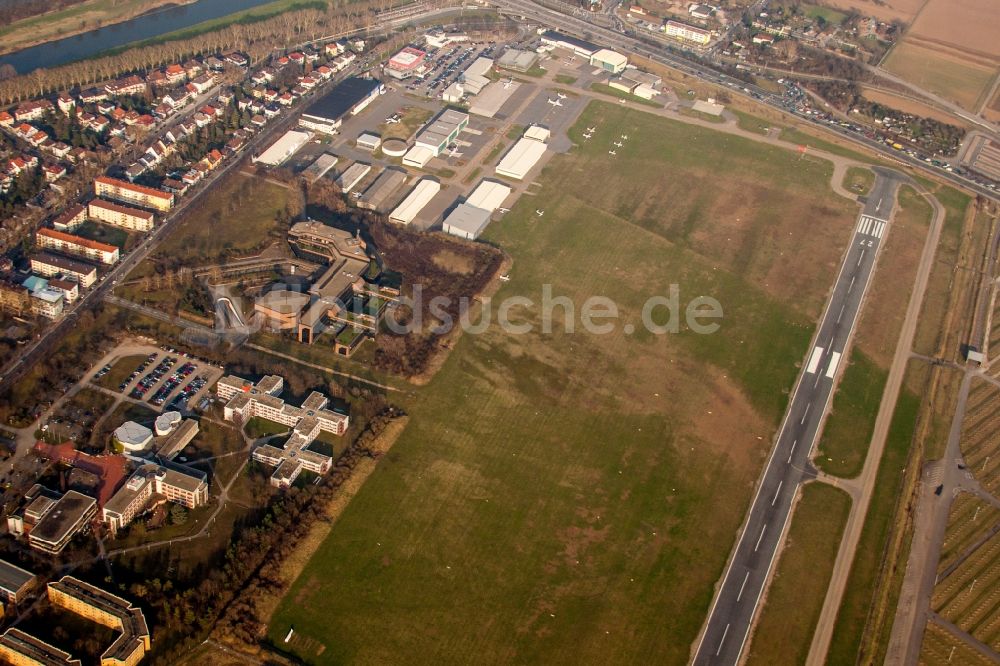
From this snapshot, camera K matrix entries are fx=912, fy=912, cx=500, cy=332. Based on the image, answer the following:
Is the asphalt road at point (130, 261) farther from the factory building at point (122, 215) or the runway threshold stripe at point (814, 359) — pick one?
the runway threshold stripe at point (814, 359)

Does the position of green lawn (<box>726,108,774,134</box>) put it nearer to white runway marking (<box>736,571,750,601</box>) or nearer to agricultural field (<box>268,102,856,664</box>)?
agricultural field (<box>268,102,856,664</box>)

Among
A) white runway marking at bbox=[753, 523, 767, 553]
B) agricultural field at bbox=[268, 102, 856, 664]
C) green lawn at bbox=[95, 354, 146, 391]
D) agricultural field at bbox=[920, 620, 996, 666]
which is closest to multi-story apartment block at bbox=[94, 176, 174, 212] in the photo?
green lawn at bbox=[95, 354, 146, 391]

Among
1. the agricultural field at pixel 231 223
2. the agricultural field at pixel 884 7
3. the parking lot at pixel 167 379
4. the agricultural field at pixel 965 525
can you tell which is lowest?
the agricultural field at pixel 965 525

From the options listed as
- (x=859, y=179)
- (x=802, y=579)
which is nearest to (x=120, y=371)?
(x=802, y=579)

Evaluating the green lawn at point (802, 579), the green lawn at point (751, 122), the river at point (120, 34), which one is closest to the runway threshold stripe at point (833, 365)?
the green lawn at point (802, 579)

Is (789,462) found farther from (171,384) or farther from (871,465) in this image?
(171,384)
